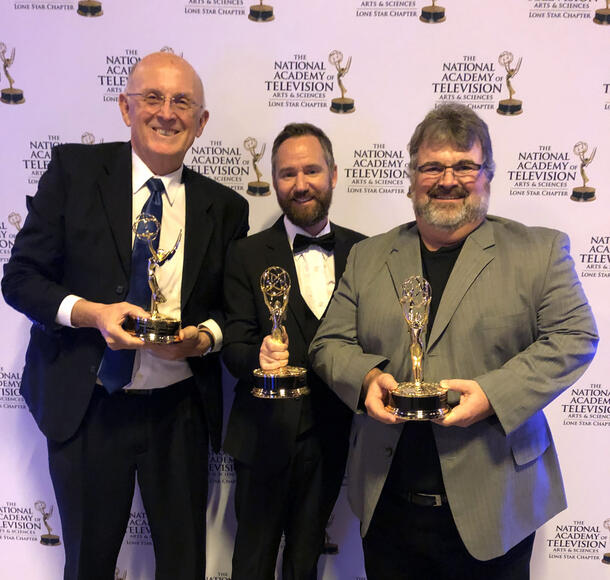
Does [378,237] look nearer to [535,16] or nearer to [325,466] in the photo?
[325,466]

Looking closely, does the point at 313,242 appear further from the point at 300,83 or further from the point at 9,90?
the point at 9,90

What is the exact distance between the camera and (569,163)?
269 cm

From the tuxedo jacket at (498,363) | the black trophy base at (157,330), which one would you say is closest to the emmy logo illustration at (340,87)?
the tuxedo jacket at (498,363)

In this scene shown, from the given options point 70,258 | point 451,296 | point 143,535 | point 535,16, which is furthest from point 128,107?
Answer: point 143,535

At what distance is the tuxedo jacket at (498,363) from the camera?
1621mm

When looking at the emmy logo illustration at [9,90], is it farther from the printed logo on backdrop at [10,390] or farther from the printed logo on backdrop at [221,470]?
the printed logo on backdrop at [221,470]

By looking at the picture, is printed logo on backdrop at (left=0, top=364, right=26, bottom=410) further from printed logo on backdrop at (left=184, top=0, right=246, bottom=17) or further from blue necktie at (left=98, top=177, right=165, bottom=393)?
printed logo on backdrop at (left=184, top=0, right=246, bottom=17)

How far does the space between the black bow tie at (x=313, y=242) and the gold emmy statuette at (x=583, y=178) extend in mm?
1345

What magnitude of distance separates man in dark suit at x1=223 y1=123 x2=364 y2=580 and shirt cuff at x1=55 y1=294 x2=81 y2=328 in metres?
0.56

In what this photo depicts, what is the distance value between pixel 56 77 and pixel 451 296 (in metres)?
2.27

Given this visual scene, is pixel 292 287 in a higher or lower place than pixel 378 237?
lower

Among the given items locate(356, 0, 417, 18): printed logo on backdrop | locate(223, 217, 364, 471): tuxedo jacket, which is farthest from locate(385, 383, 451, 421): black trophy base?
A: locate(356, 0, 417, 18): printed logo on backdrop

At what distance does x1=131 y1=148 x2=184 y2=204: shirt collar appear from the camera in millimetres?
2139

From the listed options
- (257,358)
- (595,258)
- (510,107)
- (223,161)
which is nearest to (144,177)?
(223,161)
